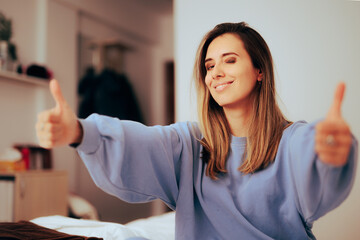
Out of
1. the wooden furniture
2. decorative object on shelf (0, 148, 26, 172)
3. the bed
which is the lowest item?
the wooden furniture

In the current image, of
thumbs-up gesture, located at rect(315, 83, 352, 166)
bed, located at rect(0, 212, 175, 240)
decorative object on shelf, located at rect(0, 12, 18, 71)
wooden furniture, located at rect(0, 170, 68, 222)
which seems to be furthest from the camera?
decorative object on shelf, located at rect(0, 12, 18, 71)

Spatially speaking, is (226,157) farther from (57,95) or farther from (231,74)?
(57,95)

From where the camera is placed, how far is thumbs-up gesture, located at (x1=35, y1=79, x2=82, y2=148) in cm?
54

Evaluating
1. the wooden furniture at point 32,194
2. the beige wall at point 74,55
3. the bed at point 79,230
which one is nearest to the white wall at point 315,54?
the bed at point 79,230

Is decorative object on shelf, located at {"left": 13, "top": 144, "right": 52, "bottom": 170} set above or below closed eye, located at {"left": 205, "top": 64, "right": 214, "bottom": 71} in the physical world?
below

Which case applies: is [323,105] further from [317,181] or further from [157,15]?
[157,15]

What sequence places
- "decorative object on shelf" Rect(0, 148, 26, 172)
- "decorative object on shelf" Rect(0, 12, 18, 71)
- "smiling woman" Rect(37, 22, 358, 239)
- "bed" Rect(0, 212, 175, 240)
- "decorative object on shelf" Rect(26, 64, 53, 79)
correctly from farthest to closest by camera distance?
"decorative object on shelf" Rect(26, 64, 53, 79)
"decorative object on shelf" Rect(0, 12, 18, 71)
"decorative object on shelf" Rect(0, 148, 26, 172)
"bed" Rect(0, 212, 175, 240)
"smiling woman" Rect(37, 22, 358, 239)

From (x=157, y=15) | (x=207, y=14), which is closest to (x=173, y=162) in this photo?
(x=207, y=14)

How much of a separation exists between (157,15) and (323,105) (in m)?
2.96

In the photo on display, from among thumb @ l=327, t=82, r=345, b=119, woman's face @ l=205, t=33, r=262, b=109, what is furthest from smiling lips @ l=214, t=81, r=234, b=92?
thumb @ l=327, t=82, r=345, b=119

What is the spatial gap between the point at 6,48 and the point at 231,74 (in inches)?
72.1

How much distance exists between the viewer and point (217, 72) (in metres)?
0.82

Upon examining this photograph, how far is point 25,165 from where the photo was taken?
2.11 m

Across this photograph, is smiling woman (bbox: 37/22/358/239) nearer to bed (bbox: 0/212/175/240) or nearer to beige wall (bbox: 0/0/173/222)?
bed (bbox: 0/212/175/240)
